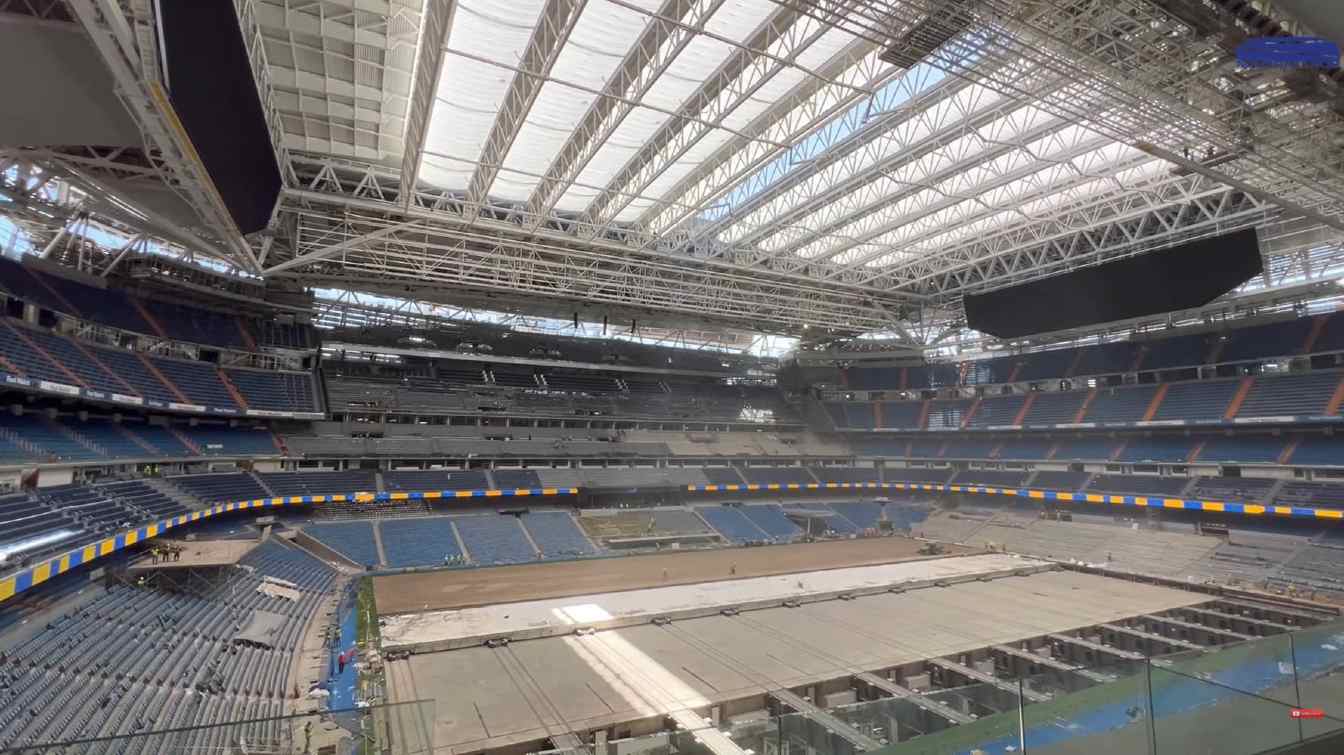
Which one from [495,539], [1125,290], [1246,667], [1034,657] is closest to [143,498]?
[495,539]

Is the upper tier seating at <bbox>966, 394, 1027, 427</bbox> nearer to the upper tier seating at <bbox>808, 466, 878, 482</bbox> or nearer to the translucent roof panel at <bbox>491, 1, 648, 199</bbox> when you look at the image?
the upper tier seating at <bbox>808, 466, 878, 482</bbox>

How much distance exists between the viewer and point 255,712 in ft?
35.1

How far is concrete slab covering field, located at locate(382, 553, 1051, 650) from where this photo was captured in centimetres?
1407

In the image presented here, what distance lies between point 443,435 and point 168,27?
1038 inches

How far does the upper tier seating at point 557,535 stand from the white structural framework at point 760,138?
37.0ft

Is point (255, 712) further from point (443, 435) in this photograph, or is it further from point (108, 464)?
point (443, 435)

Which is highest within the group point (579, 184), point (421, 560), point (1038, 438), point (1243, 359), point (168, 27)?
point (579, 184)

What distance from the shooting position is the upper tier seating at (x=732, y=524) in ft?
108

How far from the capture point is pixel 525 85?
15.0 m

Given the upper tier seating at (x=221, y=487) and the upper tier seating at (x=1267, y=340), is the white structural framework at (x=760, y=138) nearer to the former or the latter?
the upper tier seating at (x=1267, y=340)

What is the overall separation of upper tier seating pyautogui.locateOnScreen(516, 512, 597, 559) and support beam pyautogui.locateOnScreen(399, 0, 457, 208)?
666 inches

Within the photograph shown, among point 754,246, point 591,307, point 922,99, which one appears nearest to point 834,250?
point 754,246

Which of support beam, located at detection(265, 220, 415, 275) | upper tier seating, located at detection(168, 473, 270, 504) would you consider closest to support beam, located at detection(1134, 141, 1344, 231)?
support beam, located at detection(265, 220, 415, 275)

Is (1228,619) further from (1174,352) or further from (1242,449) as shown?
(1174,352)
